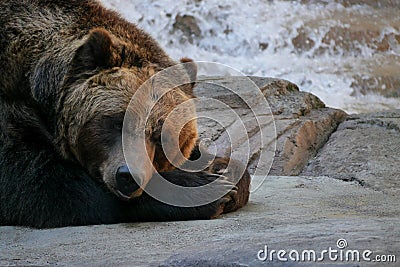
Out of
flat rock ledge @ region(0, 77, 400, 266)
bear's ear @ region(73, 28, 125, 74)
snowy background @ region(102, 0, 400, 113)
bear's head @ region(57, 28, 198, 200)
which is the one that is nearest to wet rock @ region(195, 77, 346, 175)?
flat rock ledge @ region(0, 77, 400, 266)

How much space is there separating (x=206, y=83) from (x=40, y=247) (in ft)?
13.7

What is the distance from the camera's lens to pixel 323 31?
1290 centimetres

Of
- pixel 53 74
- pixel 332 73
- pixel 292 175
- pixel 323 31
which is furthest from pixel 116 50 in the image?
pixel 323 31

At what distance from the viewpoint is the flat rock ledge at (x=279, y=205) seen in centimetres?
268

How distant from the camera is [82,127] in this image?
3799 millimetres

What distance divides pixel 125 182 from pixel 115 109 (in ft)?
1.51

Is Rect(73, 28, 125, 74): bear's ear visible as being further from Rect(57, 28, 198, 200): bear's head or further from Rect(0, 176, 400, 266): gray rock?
Rect(0, 176, 400, 266): gray rock

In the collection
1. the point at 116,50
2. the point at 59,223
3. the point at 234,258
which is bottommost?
the point at 59,223

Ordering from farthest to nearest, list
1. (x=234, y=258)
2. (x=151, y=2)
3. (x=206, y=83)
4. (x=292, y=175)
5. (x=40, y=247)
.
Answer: (x=151, y=2), (x=206, y=83), (x=292, y=175), (x=40, y=247), (x=234, y=258)

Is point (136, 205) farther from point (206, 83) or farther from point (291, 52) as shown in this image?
point (291, 52)

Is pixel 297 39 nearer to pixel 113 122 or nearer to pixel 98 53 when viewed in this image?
pixel 98 53

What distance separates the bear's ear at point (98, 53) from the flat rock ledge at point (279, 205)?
0.85 meters

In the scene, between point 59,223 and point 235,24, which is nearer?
point 59,223

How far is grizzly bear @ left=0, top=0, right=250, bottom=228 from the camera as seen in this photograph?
3742 mm
